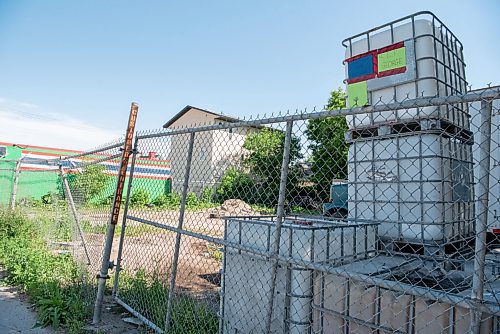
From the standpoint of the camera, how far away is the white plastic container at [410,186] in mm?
3133

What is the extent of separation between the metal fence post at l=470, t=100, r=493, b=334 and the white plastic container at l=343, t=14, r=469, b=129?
149 centimetres

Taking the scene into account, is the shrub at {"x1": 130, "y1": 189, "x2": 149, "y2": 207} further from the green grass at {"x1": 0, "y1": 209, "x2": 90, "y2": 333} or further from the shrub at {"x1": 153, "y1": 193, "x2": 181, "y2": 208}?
the green grass at {"x1": 0, "y1": 209, "x2": 90, "y2": 333}

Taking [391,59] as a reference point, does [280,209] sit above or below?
below

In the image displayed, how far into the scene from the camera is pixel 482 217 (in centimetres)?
160

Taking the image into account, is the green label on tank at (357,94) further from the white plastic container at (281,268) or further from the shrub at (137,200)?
the shrub at (137,200)

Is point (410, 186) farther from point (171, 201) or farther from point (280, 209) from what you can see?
point (171, 201)

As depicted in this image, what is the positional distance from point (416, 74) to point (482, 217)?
2108 mm

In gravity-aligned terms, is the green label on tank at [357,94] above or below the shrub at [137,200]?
above

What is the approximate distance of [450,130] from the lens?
11.5ft

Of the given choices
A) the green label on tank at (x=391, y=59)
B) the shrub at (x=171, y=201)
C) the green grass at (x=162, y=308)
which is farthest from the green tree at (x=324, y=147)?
the shrub at (x=171, y=201)

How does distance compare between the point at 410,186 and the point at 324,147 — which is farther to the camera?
the point at 410,186

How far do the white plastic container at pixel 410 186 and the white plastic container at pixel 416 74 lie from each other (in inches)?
9.0

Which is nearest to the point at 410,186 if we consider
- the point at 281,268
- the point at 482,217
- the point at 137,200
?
the point at 281,268

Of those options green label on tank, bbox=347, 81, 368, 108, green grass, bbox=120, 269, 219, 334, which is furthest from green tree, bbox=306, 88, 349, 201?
green grass, bbox=120, 269, 219, 334
